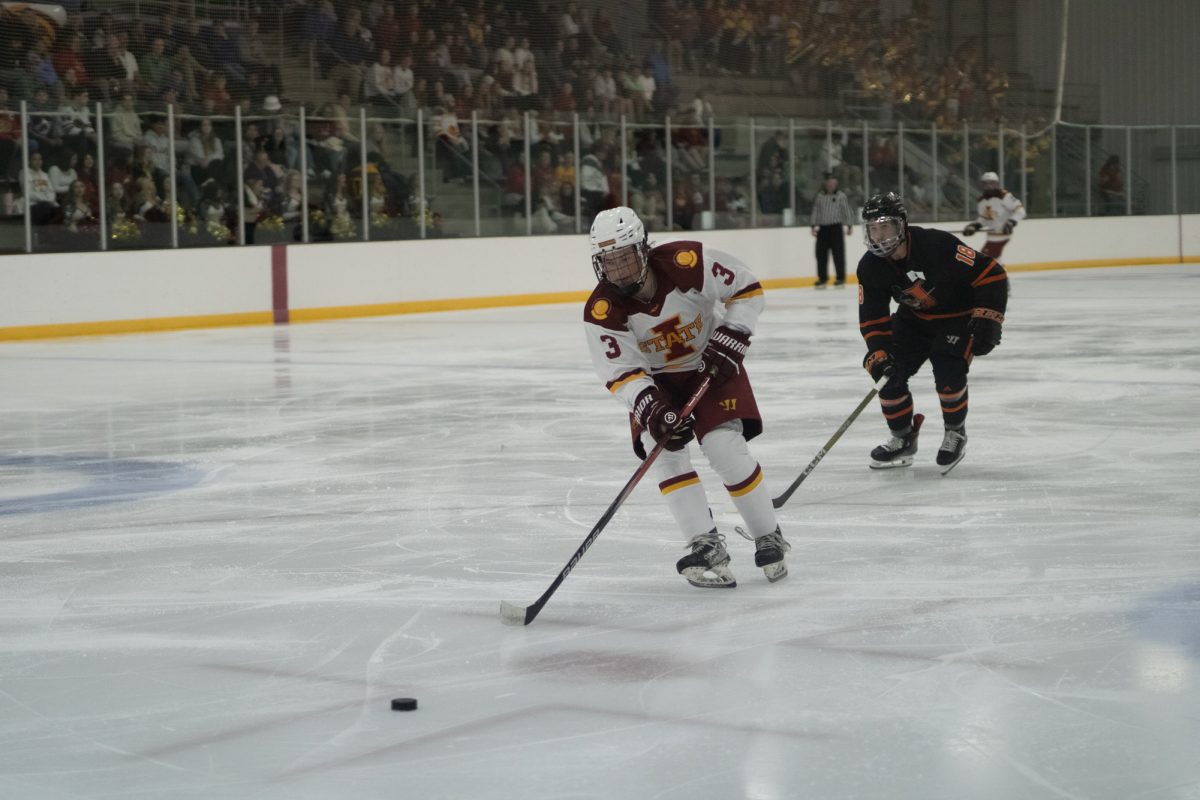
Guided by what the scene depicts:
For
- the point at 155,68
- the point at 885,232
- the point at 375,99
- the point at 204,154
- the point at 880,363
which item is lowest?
the point at 880,363

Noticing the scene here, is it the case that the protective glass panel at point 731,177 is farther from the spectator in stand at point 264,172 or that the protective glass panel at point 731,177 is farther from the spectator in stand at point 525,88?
the spectator in stand at point 264,172

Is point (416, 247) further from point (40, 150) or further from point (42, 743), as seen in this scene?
point (42, 743)

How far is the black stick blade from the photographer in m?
3.65

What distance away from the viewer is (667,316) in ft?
13.2

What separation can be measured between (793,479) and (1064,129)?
17.5 metres

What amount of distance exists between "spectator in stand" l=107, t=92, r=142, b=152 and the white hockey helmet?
1025cm

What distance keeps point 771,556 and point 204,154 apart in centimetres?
1075

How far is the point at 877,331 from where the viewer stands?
224 inches

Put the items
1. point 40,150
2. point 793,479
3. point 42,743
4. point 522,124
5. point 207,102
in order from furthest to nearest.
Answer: point 522,124
point 207,102
point 40,150
point 793,479
point 42,743

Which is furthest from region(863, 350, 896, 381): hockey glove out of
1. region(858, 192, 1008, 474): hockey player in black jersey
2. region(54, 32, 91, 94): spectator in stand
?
region(54, 32, 91, 94): spectator in stand

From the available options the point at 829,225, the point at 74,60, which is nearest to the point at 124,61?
the point at 74,60

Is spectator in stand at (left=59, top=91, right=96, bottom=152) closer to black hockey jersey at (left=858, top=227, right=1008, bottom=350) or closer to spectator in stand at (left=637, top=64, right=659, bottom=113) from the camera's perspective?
spectator in stand at (left=637, top=64, right=659, bottom=113)

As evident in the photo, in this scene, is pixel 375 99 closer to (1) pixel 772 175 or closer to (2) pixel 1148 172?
(1) pixel 772 175

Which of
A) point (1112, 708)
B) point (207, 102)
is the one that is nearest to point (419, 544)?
point (1112, 708)
